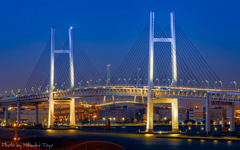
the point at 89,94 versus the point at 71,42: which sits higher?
the point at 71,42

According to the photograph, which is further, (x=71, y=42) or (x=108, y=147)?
(x=71, y=42)

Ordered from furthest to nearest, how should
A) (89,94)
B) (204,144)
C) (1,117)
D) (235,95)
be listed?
(1,117), (89,94), (235,95), (204,144)

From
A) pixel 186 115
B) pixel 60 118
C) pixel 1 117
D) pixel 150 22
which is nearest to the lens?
pixel 150 22

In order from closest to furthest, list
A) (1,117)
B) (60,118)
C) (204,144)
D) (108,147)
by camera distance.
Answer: (108,147) < (204,144) < (1,117) < (60,118)

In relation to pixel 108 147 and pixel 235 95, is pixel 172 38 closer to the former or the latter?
pixel 235 95

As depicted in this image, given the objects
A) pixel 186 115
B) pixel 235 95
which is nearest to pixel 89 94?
pixel 235 95

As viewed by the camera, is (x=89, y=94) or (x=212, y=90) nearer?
(x=212, y=90)

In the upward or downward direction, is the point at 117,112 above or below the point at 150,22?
below

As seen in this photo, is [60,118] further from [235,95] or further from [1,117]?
[235,95]

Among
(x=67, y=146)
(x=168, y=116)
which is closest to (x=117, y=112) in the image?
(x=168, y=116)
